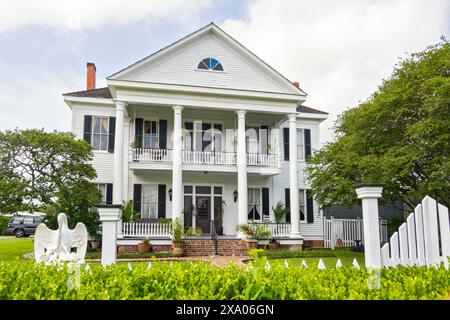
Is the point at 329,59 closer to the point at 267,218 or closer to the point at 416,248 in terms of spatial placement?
the point at 267,218

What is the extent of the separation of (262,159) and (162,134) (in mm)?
5046

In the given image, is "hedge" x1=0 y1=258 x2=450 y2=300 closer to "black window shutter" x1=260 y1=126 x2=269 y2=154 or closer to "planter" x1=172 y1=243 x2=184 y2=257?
"planter" x1=172 y1=243 x2=184 y2=257

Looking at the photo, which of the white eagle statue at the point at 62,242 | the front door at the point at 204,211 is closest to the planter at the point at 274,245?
the front door at the point at 204,211

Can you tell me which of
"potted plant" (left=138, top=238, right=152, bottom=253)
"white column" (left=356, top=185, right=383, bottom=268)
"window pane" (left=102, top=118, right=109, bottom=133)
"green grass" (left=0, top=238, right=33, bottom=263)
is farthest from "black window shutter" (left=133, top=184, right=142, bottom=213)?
"white column" (left=356, top=185, right=383, bottom=268)

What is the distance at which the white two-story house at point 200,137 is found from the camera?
1764 cm

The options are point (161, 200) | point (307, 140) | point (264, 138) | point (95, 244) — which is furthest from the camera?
point (307, 140)

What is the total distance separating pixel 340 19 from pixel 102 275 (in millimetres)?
10158

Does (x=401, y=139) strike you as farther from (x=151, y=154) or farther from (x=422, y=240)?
(x=151, y=154)

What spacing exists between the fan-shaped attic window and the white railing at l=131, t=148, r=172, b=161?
170 inches

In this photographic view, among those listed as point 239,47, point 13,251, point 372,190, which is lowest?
point 13,251

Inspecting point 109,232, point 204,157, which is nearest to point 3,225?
point 204,157

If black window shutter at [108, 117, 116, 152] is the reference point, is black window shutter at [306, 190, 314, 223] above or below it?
below

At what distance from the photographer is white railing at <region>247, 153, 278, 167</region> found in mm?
19609

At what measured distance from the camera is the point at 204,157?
1897 centimetres
